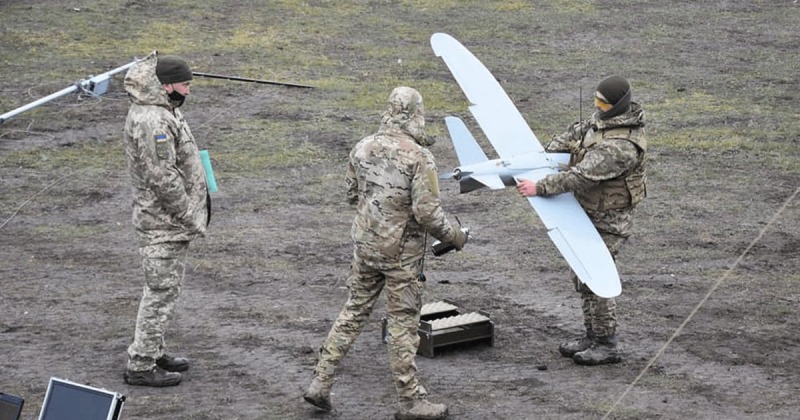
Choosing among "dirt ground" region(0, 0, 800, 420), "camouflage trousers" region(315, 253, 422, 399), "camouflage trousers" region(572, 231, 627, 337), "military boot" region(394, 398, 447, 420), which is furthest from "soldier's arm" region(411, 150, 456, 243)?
"camouflage trousers" region(572, 231, 627, 337)

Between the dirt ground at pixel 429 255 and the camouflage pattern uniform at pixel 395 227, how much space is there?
0.49 m

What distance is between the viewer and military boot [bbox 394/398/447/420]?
7278 mm

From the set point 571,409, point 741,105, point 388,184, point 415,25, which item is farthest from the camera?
point 415,25

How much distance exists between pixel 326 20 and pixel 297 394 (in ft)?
37.8

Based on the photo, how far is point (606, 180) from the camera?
8.01 metres

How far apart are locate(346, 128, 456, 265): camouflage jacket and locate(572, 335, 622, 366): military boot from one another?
1.62m

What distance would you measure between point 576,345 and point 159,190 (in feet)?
9.84

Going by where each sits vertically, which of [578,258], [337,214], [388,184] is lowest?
[337,214]

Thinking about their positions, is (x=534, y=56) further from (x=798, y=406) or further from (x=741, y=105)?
(x=798, y=406)

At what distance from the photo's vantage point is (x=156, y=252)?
24.9 ft

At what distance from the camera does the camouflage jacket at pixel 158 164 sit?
24.5 ft

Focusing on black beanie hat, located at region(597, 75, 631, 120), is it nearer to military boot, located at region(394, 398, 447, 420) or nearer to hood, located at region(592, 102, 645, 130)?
hood, located at region(592, 102, 645, 130)

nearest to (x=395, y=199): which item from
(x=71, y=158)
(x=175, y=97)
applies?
(x=175, y=97)

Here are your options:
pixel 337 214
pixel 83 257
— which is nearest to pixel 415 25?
pixel 337 214
